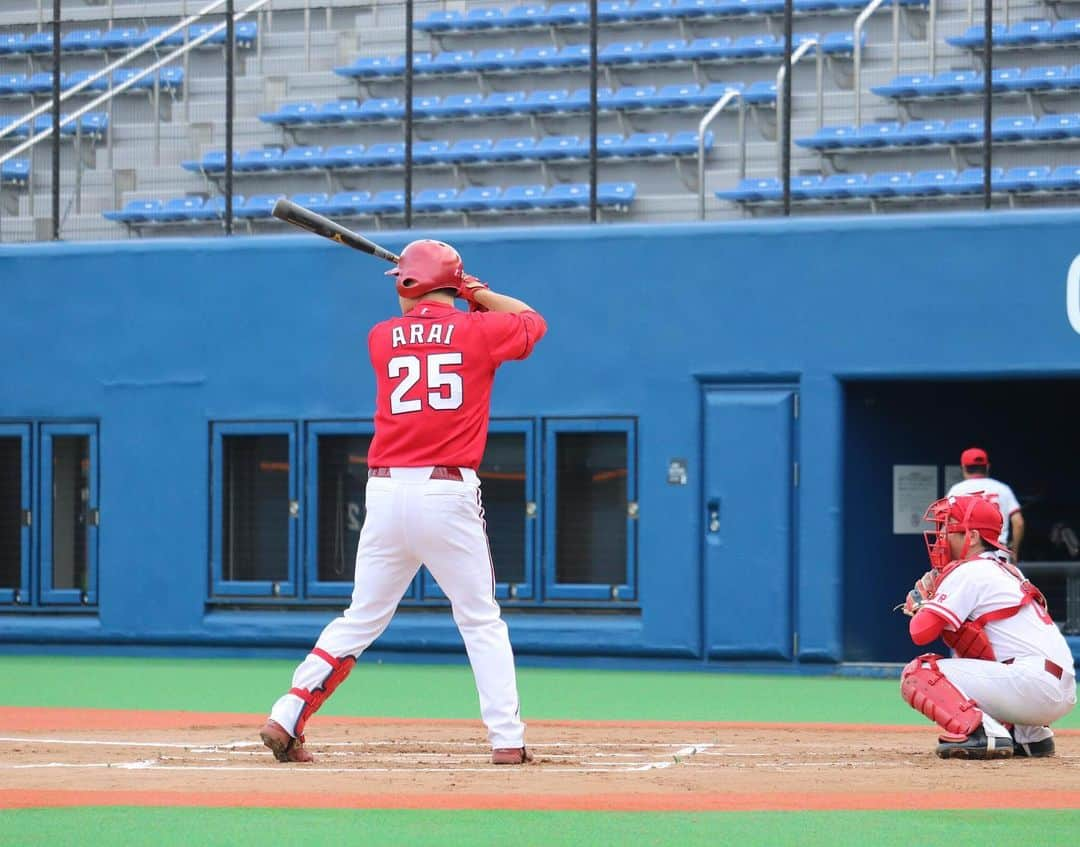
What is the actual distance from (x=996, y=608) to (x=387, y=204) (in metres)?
9.32

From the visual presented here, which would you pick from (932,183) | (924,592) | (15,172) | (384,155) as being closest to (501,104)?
(384,155)

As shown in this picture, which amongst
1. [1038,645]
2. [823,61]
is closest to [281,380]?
[823,61]

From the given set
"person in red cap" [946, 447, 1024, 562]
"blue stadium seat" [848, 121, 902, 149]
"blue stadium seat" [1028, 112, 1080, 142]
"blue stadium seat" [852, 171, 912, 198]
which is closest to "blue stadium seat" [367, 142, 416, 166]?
"blue stadium seat" [848, 121, 902, 149]

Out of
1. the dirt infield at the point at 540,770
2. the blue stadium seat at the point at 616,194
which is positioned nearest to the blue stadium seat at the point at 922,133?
the blue stadium seat at the point at 616,194

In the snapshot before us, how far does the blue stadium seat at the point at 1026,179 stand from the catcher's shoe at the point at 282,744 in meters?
8.92

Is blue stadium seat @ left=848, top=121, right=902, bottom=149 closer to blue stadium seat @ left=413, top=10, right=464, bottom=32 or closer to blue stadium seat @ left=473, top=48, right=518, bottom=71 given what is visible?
blue stadium seat @ left=473, top=48, right=518, bottom=71

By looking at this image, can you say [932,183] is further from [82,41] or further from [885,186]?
[82,41]

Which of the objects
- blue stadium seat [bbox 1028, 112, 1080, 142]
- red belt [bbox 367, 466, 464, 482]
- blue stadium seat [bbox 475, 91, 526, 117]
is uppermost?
blue stadium seat [bbox 475, 91, 526, 117]

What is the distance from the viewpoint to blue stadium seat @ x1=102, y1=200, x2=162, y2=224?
619 inches

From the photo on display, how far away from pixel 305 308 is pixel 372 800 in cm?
927

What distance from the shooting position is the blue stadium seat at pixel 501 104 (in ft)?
61.2

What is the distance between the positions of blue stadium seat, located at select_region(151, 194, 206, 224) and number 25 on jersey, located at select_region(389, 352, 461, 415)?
8.87m

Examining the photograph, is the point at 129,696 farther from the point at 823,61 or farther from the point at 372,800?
the point at 823,61

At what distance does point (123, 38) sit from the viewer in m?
16.9
